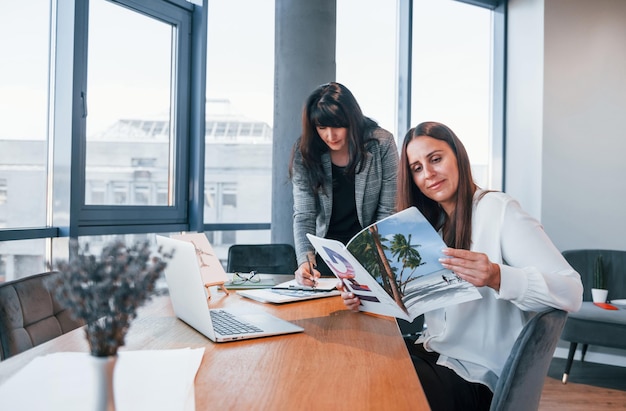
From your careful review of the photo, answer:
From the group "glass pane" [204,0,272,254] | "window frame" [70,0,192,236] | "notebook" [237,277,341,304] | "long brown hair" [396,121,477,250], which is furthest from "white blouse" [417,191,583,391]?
"glass pane" [204,0,272,254]

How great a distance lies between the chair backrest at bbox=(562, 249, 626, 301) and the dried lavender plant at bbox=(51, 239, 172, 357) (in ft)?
12.3

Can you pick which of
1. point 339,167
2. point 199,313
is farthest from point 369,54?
point 199,313

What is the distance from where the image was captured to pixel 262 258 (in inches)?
102

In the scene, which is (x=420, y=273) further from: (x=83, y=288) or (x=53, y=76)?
(x=53, y=76)

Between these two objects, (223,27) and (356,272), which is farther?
(223,27)

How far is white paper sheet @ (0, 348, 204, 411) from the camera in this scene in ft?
2.50

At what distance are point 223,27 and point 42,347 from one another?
3.07m

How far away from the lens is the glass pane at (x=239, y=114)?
12.2 ft

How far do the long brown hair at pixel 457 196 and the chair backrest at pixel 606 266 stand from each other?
8.28 ft

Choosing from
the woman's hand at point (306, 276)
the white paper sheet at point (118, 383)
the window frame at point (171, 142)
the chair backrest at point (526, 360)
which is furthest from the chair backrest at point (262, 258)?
the chair backrest at point (526, 360)

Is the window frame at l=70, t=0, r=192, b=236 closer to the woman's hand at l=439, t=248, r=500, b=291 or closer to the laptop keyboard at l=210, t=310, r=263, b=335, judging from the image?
the laptop keyboard at l=210, t=310, r=263, b=335

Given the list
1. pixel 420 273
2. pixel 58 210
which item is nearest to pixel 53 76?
pixel 58 210

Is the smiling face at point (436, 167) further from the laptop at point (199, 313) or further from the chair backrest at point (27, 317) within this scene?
Answer: the chair backrest at point (27, 317)

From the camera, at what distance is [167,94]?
11.7 feet
